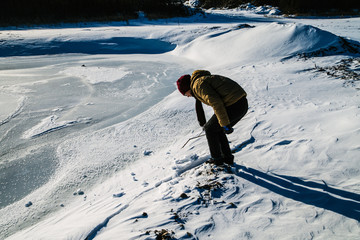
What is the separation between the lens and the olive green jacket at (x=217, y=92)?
1.87 meters

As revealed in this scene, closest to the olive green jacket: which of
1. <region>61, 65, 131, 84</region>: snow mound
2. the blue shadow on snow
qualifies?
<region>61, 65, 131, 84</region>: snow mound

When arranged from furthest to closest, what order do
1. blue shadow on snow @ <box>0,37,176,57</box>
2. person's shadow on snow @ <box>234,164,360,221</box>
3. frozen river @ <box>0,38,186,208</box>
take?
blue shadow on snow @ <box>0,37,176,57</box>, frozen river @ <box>0,38,186,208</box>, person's shadow on snow @ <box>234,164,360,221</box>

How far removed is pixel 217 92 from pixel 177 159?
127 centimetres

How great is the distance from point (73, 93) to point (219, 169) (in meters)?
5.29

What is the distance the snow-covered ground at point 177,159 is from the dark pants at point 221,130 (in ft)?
0.79

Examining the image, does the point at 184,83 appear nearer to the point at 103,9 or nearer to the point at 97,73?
the point at 97,73

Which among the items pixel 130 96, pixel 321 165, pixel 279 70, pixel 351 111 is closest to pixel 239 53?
pixel 279 70

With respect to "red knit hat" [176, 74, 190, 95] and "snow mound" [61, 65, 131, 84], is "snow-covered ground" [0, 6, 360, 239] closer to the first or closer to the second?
"snow mound" [61, 65, 131, 84]

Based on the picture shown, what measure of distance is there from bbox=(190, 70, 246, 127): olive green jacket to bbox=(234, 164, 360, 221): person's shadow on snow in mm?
744

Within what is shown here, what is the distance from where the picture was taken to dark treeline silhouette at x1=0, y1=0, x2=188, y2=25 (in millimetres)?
19516

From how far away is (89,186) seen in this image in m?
2.73

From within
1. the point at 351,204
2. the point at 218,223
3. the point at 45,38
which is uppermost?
the point at 45,38

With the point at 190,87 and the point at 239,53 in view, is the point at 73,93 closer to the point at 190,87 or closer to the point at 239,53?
the point at 190,87

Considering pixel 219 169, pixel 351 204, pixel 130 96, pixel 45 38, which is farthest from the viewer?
pixel 45 38
